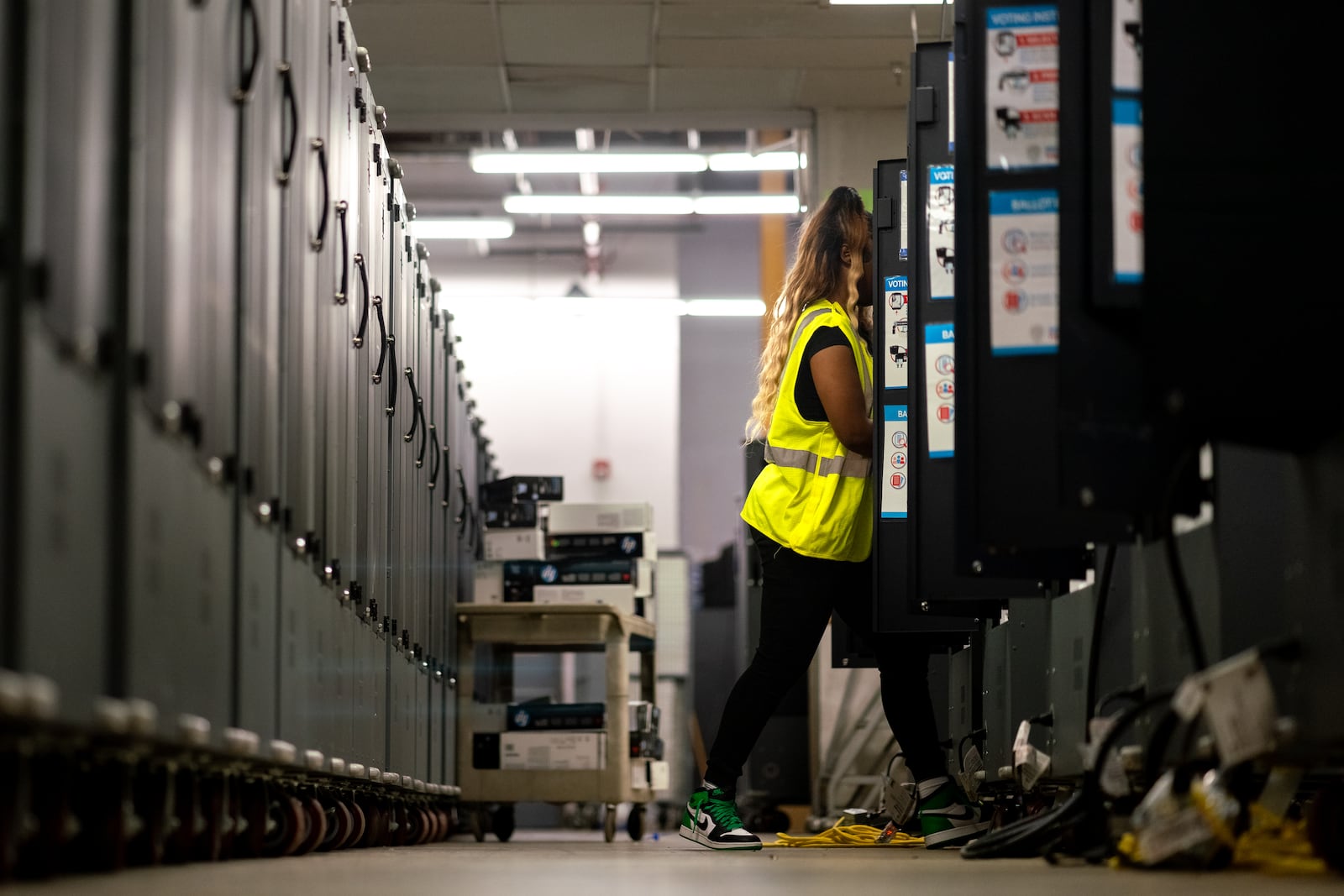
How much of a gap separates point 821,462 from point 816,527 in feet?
0.73

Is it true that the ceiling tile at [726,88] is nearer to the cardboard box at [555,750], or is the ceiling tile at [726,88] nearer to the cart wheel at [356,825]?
the cardboard box at [555,750]

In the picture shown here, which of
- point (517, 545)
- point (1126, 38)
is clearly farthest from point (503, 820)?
point (1126, 38)

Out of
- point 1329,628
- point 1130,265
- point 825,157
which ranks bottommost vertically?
point 1329,628

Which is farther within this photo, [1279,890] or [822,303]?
[822,303]

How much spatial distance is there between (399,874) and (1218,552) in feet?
4.23

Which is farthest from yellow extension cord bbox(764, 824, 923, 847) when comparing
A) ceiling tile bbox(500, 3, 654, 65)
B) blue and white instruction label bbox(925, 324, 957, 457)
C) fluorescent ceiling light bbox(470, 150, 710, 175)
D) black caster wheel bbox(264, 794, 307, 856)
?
fluorescent ceiling light bbox(470, 150, 710, 175)

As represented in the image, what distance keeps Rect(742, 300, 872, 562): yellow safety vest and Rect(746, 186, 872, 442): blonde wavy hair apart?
82 mm

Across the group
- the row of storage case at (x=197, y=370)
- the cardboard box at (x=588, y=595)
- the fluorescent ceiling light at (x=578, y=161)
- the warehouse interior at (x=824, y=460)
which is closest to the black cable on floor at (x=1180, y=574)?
the warehouse interior at (x=824, y=460)

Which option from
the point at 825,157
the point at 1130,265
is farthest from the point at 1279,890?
the point at 825,157

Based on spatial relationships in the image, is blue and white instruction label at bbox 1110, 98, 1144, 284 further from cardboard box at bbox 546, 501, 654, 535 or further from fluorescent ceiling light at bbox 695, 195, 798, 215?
fluorescent ceiling light at bbox 695, 195, 798, 215

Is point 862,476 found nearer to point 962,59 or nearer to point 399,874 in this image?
point 962,59

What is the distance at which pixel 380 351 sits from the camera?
183 inches

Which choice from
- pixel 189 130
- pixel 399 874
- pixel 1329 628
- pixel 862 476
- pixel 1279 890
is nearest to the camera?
pixel 1279 890

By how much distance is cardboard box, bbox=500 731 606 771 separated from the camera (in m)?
6.55
